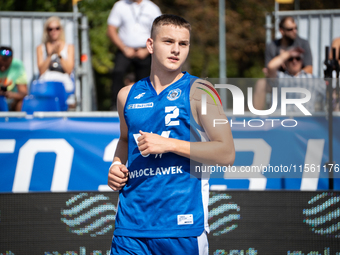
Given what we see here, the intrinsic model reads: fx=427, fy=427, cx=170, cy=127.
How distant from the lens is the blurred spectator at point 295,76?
17.6ft

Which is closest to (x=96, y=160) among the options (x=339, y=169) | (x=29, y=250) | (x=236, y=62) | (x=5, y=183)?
(x=5, y=183)

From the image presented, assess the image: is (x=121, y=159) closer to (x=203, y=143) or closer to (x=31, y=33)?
(x=203, y=143)

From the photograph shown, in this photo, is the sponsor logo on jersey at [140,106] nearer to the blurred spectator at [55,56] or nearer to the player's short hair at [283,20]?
the blurred spectator at [55,56]

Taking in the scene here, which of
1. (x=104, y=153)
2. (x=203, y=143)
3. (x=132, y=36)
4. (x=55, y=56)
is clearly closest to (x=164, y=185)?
(x=203, y=143)

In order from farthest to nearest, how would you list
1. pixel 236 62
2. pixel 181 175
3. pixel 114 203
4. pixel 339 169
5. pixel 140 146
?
pixel 236 62 < pixel 339 169 < pixel 114 203 < pixel 181 175 < pixel 140 146

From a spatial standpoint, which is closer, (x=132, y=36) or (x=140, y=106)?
(x=140, y=106)

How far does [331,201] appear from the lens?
342cm

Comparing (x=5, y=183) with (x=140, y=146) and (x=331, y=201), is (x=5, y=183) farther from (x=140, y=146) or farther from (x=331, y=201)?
(x=331, y=201)

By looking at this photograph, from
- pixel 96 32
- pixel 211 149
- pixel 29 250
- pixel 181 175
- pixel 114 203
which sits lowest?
pixel 29 250

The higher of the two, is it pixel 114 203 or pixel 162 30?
pixel 162 30

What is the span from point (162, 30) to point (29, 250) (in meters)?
2.15

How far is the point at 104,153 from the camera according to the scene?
4820mm

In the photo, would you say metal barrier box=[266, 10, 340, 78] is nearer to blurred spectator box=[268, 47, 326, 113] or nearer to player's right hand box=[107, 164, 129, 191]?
blurred spectator box=[268, 47, 326, 113]

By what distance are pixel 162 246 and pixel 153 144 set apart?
636 mm
